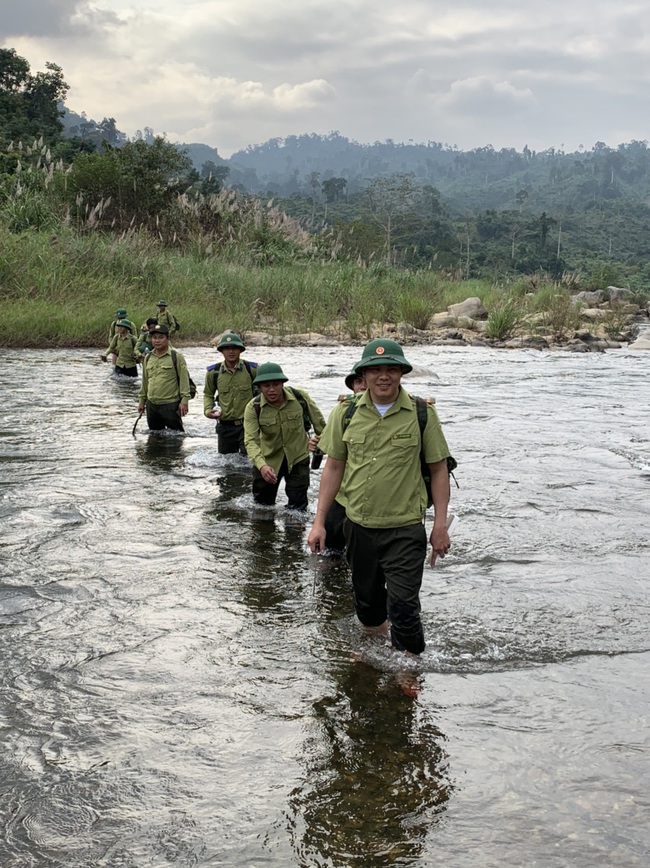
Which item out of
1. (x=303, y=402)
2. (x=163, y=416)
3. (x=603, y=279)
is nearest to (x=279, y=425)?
(x=303, y=402)

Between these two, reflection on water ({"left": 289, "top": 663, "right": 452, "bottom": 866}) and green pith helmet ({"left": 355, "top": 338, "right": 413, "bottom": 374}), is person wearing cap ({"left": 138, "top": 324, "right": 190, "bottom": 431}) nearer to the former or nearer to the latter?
green pith helmet ({"left": 355, "top": 338, "right": 413, "bottom": 374})

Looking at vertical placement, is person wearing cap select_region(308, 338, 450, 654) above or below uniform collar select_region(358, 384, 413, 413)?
below

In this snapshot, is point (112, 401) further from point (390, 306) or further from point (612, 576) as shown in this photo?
point (390, 306)

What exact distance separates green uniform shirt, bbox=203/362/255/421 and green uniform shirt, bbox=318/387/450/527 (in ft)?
15.0

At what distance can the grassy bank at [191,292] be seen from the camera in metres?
22.2

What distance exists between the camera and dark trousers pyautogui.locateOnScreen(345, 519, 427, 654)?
471cm

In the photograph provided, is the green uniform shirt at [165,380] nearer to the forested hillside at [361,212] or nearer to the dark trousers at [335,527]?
the dark trousers at [335,527]

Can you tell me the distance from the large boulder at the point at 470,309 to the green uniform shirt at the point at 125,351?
1526 cm

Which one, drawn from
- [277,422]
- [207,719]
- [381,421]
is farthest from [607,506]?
[207,719]

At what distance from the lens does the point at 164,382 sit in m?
10.9

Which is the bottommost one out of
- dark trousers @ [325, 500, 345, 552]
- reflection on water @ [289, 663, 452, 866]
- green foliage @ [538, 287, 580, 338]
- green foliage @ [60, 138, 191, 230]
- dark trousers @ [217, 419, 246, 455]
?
reflection on water @ [289, 663, 452, 866]

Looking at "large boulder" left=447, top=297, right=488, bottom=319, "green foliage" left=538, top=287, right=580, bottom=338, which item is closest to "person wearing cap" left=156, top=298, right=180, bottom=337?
"large boulder" left=447, top=297, right=488, bottom=319

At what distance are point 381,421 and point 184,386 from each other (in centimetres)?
637

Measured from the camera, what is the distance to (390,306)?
91.5ft
